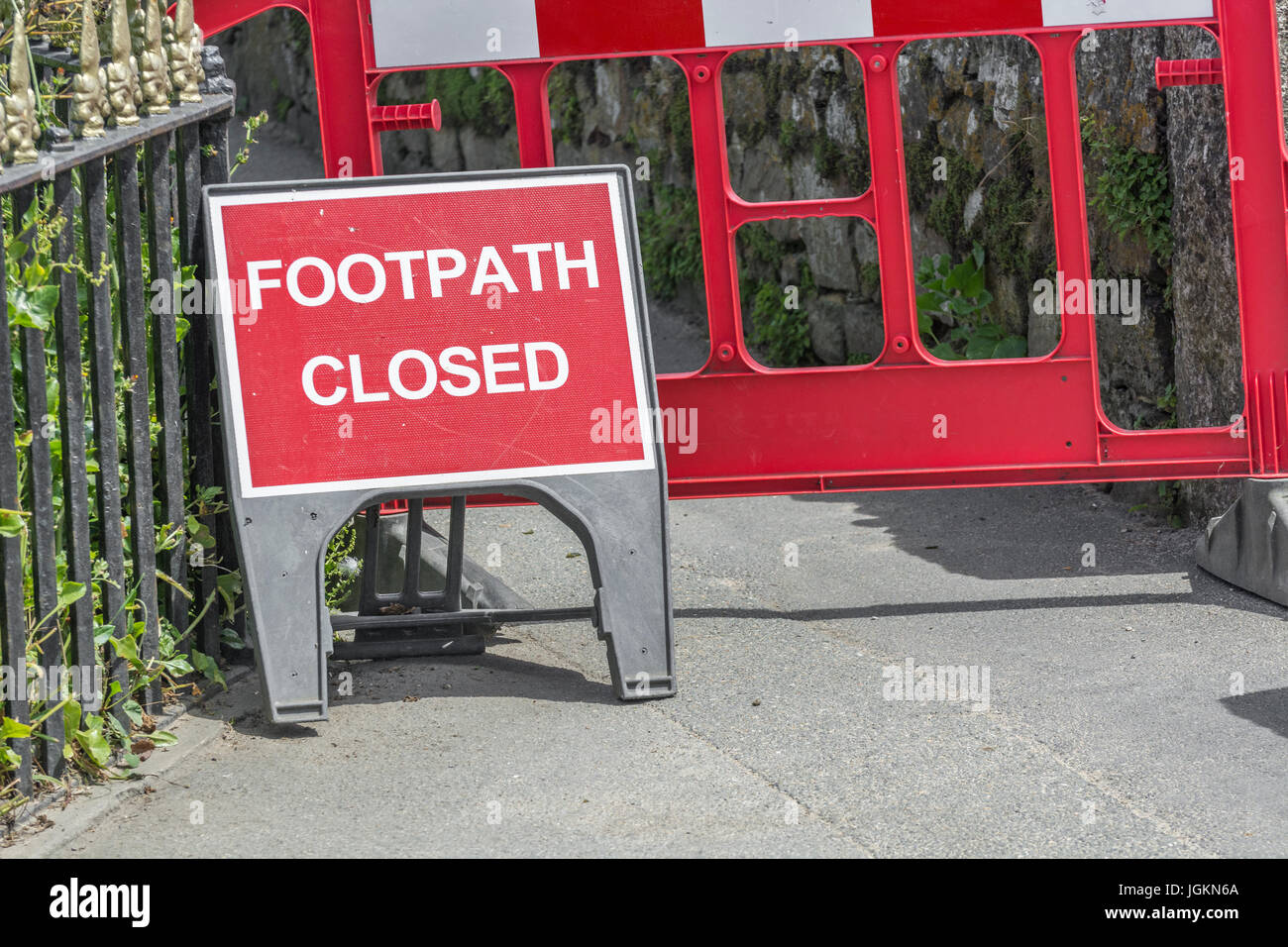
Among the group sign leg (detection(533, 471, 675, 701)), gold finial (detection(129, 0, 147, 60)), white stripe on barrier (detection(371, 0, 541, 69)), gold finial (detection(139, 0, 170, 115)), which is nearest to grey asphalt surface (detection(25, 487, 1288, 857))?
sign leg (detection(533, 471, 675, 701))

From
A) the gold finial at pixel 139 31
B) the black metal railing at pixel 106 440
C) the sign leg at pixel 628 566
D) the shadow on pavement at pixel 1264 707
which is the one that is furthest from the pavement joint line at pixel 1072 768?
the gold finial at pixel 139 31

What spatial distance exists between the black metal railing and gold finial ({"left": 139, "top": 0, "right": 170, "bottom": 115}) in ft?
0.14

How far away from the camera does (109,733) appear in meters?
3.46

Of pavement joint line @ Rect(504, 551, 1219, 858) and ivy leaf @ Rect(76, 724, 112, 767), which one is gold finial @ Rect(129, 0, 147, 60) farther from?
pavement joint line @ Rect(504, 551, 1219, 858)

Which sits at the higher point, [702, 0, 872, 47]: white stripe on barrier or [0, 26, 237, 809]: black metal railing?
[702, 0, 872, 47]: white stripe on barrier

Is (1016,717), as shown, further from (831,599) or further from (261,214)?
(261,214)

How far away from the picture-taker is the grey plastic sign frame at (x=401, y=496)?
3.66 m

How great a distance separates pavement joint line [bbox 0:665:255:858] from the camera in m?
3.00

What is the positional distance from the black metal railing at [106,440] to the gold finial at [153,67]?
43 millimetres

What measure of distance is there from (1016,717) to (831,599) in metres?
1.22

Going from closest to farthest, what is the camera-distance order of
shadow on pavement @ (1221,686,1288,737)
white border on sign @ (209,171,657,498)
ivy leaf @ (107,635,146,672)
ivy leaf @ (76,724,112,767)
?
ivy leaf @ (76,724,112,767), ivy leaf @ (107,635,146,672), shadow on pavement @ (1221,686,1288,737), white border on sign @ (209,171,657,498)

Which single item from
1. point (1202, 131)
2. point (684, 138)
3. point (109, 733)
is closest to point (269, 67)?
point (684, 138)

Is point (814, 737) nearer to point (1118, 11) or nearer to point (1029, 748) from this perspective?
point (1029, 748)

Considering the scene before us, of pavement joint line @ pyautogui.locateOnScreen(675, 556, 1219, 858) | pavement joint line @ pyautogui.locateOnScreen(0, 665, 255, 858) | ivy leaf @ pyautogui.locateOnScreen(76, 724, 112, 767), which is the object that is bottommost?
pavement joint line @ pyautogui.locateOnScreen(675, 556, 1219, 858)
